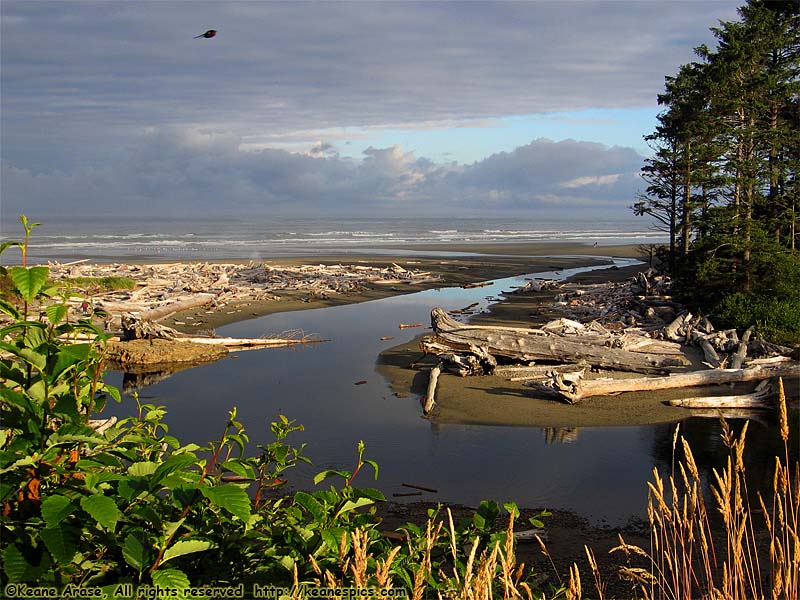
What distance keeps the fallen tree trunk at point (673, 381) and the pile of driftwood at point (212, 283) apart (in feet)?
45.1

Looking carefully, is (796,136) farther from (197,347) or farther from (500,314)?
(197,347)

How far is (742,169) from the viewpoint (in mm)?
22469

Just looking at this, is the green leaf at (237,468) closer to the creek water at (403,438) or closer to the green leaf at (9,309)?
the green leaf at (9,309)

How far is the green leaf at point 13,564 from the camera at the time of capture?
2.28m

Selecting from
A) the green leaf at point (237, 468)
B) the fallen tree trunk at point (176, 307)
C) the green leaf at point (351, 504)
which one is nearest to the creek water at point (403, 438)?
the fallen tree trunk at point (176, 307)

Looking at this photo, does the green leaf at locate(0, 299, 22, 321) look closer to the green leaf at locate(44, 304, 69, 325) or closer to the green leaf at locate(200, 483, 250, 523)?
the green leaf at locate(44, 304, 69, 325)

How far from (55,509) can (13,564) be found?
0.26 metres

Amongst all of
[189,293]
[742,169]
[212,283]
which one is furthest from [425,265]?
[742,169]

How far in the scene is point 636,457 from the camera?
11.8 m

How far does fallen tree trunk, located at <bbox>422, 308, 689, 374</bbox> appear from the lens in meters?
16.9

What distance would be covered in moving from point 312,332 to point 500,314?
7.06 meters

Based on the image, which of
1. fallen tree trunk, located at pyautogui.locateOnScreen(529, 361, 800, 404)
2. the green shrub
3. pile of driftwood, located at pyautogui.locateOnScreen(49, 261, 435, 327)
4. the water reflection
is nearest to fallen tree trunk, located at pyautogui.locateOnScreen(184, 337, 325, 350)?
pile of driftwood, located at pyautogui.locateOnScreen(49, 261, 435, 327)

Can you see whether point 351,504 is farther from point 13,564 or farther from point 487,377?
point 487,377

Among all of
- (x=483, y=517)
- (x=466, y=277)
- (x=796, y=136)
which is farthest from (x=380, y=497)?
(x=466, y=277)
